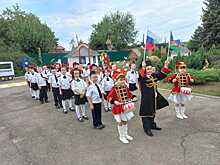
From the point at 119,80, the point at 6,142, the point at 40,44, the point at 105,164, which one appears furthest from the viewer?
the point at 40,44

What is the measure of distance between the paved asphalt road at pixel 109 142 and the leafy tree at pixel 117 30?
2031 inches

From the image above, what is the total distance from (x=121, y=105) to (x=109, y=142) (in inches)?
36.2

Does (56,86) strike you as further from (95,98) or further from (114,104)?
(114,104)

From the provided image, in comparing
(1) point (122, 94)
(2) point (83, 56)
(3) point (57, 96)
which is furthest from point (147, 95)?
(2) point (83, 56)

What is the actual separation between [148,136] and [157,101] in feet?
3.19

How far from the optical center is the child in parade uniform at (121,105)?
5.46 m

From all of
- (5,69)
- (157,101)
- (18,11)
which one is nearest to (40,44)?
(5,69)

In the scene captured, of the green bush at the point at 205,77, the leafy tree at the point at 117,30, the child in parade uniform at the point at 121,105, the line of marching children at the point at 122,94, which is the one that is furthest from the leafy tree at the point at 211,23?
the leafy tree at the point at 117,30

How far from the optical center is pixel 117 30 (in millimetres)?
63719

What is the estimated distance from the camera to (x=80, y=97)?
7406 millimetres

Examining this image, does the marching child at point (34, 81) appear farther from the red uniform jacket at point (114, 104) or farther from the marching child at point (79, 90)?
the red uniform jacket at point (114, 104)

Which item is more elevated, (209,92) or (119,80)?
(119,80)

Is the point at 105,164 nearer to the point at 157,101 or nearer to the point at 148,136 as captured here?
the point at 148,136

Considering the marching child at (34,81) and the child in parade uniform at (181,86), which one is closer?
the child in parade uniform at (181,86)
